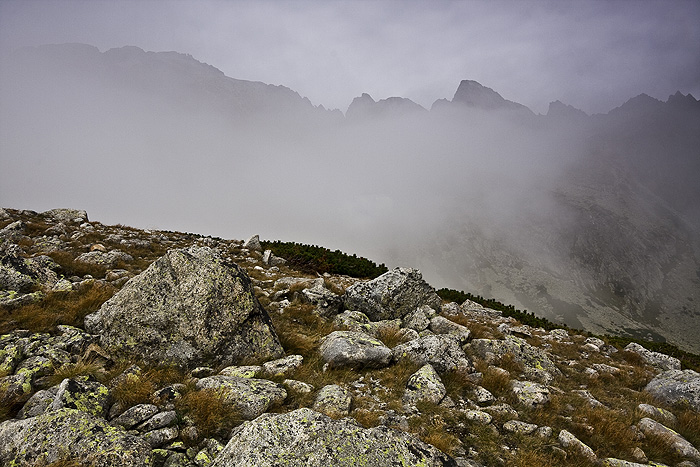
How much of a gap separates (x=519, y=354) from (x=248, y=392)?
8928 mm

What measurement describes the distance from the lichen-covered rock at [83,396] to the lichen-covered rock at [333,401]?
344 centimetres

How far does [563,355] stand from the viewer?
41.7 feet

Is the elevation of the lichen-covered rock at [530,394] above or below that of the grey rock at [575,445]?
above

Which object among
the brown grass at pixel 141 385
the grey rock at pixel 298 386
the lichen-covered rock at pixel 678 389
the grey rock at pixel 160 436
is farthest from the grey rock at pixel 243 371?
the lichen-covered rock at pixel 678 389

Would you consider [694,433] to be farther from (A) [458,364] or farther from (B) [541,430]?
(A) [458,364]

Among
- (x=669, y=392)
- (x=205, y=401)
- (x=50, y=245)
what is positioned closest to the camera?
(x=205, y=401)

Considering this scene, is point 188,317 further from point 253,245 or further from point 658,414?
point 253,245

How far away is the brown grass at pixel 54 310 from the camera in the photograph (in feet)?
22.3

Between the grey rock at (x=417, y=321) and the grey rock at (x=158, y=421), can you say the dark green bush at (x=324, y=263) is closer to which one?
the grey rock at (x=417, y=321)

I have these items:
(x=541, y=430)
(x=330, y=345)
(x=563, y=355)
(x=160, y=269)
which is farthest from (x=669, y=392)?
(x=160, y=269)

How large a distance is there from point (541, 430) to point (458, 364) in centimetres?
242

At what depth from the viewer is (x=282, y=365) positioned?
6961 mm

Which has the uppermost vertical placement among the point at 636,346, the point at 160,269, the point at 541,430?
the point at 160,269

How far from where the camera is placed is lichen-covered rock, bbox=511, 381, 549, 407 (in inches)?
283
